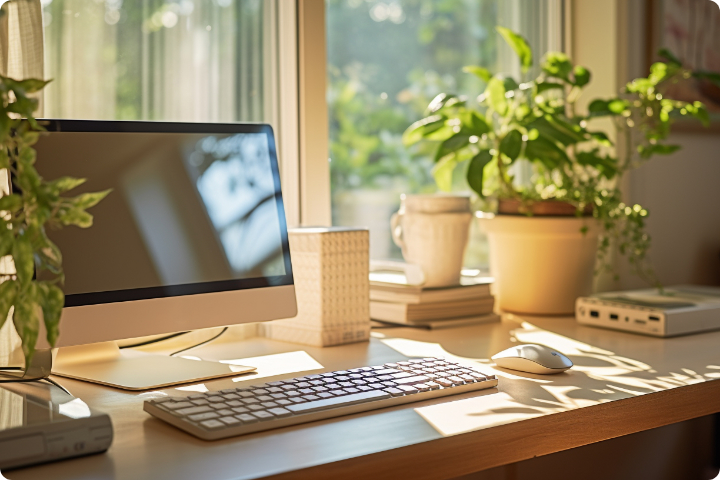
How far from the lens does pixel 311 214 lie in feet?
5.71

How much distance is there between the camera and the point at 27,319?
683 mm

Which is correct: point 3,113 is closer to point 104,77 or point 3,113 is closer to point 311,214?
point 104,77

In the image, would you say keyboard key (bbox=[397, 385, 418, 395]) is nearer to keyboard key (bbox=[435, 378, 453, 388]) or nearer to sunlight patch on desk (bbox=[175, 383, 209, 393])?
keyboard key (bbox=[435, 378, 453, 388])

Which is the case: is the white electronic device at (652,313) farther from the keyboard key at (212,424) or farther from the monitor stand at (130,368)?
the keyboard key at (212,424)

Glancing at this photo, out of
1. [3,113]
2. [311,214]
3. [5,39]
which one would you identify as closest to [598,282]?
[311,214]

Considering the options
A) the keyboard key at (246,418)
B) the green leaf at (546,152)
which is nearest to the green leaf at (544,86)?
the green leaf at (546,152)

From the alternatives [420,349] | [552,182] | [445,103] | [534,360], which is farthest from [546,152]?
[534,360]

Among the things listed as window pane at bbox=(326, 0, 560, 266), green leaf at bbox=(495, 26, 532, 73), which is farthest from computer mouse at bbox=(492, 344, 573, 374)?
green leaf at bbox=(495, 26, 532, 73)

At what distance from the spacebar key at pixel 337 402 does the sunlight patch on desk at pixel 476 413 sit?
0.06 m

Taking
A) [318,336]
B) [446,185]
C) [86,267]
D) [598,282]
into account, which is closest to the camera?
[86,267]

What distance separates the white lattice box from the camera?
144cm

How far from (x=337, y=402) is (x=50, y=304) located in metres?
0.40

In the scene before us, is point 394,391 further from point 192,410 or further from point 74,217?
point 74,217

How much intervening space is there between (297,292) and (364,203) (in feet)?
1.90
